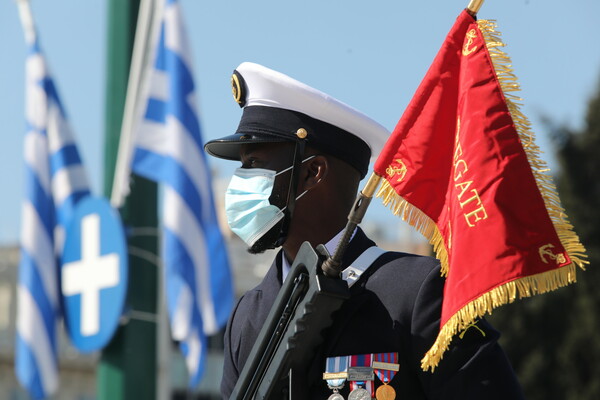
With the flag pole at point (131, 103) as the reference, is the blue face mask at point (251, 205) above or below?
below

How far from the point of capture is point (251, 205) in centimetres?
378

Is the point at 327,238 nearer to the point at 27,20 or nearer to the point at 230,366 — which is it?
the point at 230,366

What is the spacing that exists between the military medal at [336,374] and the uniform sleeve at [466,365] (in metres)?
0.20

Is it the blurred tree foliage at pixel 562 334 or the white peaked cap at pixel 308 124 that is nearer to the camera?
the white peaked cap at pixel 308 124

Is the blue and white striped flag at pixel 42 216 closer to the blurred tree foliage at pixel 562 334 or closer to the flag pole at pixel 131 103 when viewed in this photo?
the flag pole at pixel 131 103

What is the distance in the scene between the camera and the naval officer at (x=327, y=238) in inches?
130

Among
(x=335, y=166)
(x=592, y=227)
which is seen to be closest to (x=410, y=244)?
(x=592, y=227)

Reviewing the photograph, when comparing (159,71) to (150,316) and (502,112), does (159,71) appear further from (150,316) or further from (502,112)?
(502,112)

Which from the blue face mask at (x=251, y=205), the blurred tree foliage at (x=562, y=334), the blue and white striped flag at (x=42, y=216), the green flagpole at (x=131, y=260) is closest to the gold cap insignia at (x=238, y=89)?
the blue face mask at (x=251, y=205)

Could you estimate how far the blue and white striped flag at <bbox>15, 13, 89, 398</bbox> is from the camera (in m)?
10.1

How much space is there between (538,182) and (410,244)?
27.8 metres

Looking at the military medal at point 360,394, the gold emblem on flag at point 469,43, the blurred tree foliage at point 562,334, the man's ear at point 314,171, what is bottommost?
the military medal at point 360,394

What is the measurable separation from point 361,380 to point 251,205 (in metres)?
0.74

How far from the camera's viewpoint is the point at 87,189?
10.8 meters
